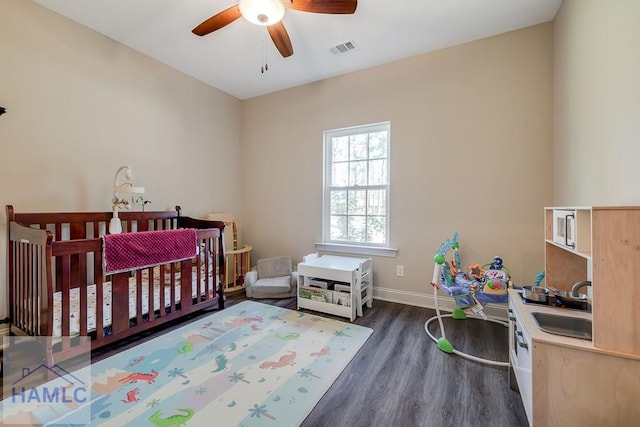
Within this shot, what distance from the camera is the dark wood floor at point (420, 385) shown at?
1.37 meters

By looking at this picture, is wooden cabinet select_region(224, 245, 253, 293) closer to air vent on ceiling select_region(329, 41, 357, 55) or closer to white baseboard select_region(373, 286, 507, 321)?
white baseboard select_region(373, 286, 507, 321)

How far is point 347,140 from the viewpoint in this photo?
3.35 metres

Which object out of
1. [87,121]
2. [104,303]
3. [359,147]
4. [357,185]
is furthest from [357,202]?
[87,121]

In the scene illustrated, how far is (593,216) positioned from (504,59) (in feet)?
7.13

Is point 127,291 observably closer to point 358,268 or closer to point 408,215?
point 358,268

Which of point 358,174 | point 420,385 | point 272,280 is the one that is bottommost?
point 420,385

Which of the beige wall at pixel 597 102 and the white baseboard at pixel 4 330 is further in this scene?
the white baseboard at pixel 4 330

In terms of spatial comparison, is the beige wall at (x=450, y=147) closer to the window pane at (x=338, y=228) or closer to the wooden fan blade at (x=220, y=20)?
the window pane at (x=338, y=228)

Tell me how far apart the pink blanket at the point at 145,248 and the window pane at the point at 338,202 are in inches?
66.2

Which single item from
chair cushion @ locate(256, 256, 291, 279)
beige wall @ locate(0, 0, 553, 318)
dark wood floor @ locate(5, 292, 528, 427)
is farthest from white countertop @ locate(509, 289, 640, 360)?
chair cushion @ locate(256, 256, 291, 279)

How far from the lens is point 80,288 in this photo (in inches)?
70.7

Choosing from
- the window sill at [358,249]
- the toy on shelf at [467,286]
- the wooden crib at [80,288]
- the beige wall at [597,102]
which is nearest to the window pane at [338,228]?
the window sill at [358,249]

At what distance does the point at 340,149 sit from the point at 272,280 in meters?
1.87

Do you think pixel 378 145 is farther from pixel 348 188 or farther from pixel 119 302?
pixel 119 302
